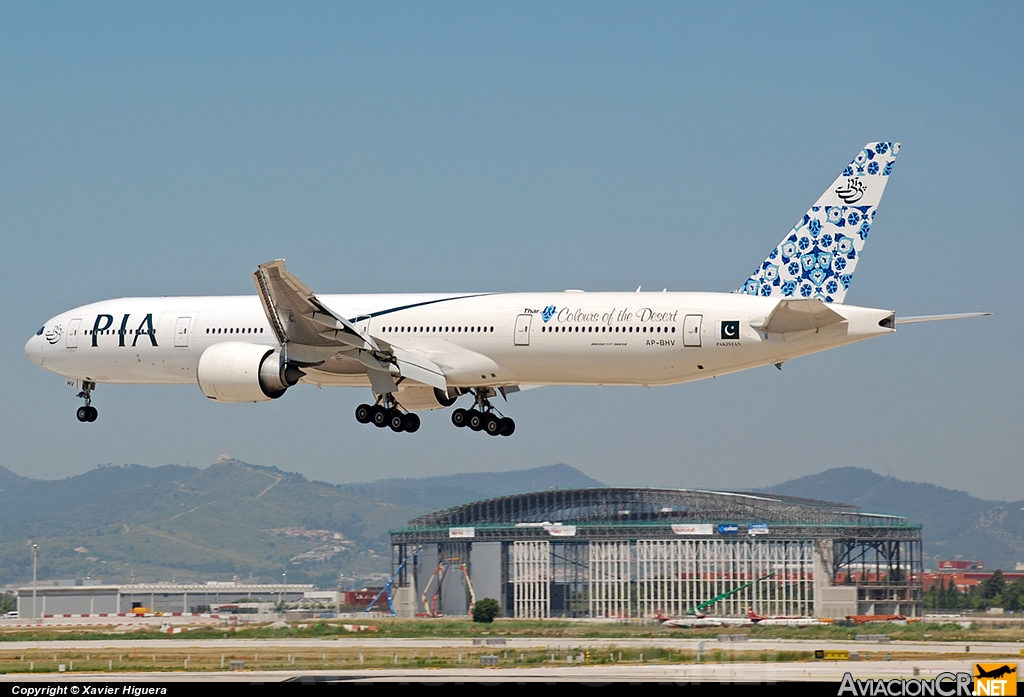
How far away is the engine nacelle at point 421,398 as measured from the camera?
141ft

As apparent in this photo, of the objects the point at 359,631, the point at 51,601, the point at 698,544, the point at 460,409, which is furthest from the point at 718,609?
the point at 51,601

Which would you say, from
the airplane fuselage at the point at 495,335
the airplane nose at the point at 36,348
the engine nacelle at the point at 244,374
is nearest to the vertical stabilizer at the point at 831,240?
the airplane fuselage at the point at 495,335

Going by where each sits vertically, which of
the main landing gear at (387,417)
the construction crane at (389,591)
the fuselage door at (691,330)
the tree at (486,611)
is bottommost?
the tree at (486,611)

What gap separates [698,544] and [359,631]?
33856 mm

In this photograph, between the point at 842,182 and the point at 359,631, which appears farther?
the point at 359,631

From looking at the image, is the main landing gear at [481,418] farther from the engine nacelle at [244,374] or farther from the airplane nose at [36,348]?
the airplane nose at [36,348]

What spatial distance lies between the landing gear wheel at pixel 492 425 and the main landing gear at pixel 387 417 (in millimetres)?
2778

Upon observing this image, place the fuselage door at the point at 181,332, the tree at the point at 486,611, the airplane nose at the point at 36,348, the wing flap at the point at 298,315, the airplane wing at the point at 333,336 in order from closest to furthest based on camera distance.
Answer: the wing flap at the point at 298,315, the airplane wing at the point at 333,336, the fuselage door at the point at 181,332, the airplane nose at the point at 36,348, the tree at the point at 486,611

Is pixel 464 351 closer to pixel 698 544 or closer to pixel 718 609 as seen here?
pixel 718 609

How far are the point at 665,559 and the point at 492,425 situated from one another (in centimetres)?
3825

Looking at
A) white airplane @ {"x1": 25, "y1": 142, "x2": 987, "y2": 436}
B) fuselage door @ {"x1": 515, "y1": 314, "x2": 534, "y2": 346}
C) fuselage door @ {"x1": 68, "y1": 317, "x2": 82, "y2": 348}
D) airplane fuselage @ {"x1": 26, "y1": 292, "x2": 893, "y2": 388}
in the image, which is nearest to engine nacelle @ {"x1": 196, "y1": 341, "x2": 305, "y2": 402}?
white airplane @ {"x1": 25, "y1": 142, "x2": 987, "y2": 436}

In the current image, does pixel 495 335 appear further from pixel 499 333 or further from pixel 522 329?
pixel 522 329

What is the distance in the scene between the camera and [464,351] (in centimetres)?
4006

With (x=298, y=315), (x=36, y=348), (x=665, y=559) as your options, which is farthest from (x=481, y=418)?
→ (x=665, y=559)
